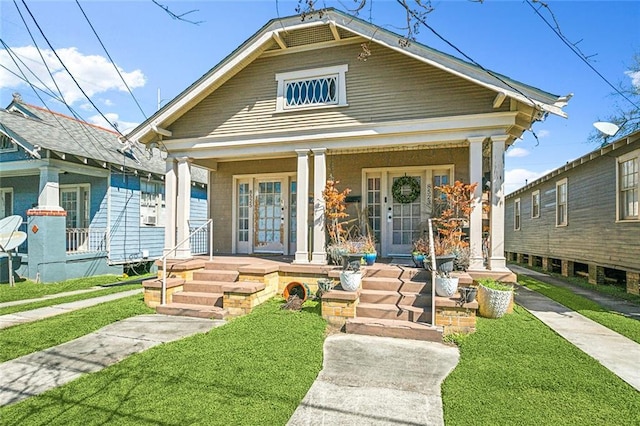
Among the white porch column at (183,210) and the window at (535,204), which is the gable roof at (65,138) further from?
the window at (535,204)

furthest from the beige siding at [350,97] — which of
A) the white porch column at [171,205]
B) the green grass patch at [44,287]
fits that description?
the green grass patch at [44,287]

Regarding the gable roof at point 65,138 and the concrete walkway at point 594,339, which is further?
the gable roof at point 65,138

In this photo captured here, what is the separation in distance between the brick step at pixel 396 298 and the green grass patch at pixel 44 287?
7.35 meters

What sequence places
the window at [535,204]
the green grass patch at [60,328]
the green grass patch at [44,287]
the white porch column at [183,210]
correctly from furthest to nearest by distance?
the window at [535,204], the green grass patch at [44,287], the white porch column at [183,210], the green grass patch at [60,328]

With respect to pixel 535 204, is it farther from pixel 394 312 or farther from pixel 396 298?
pixel 394 312

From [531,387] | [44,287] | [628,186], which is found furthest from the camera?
[44,287]

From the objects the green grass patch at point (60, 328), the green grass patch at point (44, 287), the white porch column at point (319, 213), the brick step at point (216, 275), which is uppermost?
the white porch column at point (319, 213)

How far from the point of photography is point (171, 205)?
7.72m

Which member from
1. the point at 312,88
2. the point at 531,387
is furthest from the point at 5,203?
the point at 531,387

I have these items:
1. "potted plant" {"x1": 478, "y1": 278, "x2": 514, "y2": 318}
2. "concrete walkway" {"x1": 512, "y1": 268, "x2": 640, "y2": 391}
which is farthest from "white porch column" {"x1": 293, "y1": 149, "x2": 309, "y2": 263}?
"concrete walkway" {"x1": 512, "y1": 268, "x2": 640, "y2": 391}

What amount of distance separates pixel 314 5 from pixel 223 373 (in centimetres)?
352

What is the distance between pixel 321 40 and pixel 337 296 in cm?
500

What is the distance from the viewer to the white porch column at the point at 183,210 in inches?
298

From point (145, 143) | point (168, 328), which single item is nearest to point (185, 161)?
point (145, 143)
